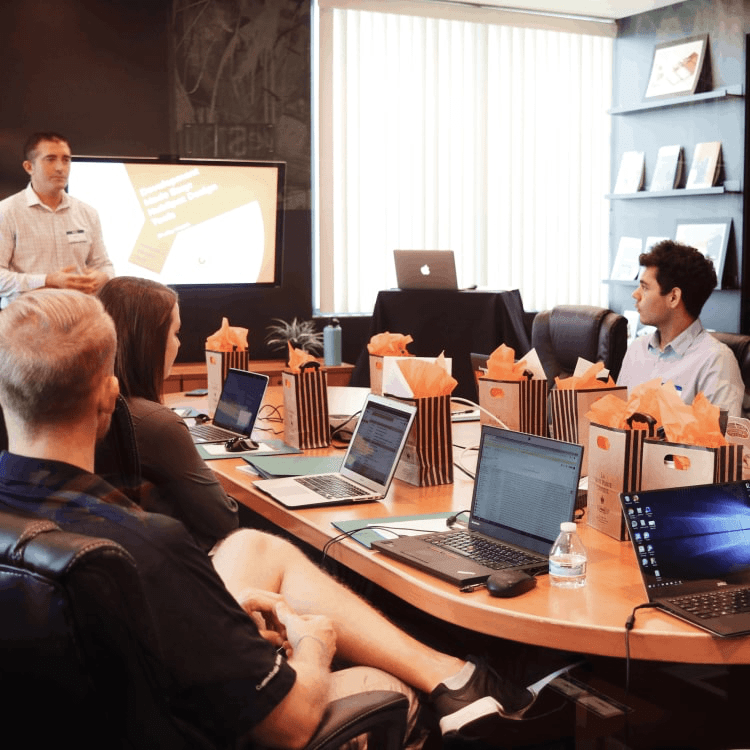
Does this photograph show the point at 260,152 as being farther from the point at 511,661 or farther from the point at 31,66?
the point at 511,661

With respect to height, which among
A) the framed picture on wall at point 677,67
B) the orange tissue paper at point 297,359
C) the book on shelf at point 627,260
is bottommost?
the orange tissue paper at point 297,359

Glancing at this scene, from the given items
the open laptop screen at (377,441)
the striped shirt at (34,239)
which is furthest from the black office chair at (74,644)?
the striped shirt at (34,239)

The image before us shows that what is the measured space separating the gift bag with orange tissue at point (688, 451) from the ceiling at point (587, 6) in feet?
16.3

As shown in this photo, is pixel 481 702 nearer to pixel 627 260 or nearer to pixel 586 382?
pixel 586 382

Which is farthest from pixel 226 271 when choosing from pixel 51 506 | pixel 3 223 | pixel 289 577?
pixel 51 506

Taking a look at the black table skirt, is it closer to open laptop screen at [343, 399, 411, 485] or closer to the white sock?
open laptop screen at [343, 399, 411, 485]

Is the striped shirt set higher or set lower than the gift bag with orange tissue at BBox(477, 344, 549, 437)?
higher

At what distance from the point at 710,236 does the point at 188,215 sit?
10.1ft

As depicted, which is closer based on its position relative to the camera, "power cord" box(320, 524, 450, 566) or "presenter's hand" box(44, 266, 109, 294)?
"power cord" box(320, 524, 450, 566)

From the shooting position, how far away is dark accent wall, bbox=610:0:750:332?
5.80m

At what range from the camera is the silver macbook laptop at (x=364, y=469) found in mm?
2533

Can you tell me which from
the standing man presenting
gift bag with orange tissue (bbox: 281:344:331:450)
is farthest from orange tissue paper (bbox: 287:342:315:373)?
the standing man presenting

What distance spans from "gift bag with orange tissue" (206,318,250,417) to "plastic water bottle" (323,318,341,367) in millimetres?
1980

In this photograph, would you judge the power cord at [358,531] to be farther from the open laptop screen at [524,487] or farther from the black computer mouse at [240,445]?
the black computer mouse at [240,445]
